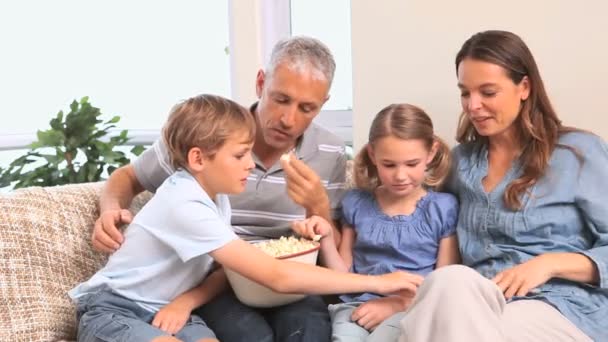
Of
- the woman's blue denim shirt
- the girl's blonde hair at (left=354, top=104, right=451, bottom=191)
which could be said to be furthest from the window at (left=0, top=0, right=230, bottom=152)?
the woman's blue denim shirt

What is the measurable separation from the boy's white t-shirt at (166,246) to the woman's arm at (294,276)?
0.03 metres

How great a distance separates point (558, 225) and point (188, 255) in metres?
0.84

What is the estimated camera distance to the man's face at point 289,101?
183 cm

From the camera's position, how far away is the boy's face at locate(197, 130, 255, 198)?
1604mm

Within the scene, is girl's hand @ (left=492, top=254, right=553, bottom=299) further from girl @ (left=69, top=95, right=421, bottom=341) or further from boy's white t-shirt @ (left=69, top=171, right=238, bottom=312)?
boy's white t-shirt @ (left=69, top=171, right=238, bottom=312)

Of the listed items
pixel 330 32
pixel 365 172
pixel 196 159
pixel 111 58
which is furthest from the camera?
pixel 111 58

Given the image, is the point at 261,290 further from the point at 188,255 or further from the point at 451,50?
the point at 451,50

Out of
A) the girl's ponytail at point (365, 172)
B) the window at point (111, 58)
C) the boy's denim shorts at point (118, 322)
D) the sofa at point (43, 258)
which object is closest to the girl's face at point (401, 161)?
the girl's ponytail at point (365, 172)

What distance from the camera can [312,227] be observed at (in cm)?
174

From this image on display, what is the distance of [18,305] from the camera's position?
170cm

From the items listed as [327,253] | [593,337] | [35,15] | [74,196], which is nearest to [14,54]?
[35,15]

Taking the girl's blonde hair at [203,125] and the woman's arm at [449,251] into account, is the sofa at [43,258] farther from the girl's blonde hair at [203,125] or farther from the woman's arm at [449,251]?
the woman's arm at [449,251]

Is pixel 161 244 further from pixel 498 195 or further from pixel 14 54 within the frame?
pixel 14 54

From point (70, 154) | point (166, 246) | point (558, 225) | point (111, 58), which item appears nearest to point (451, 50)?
point (558, 225)
